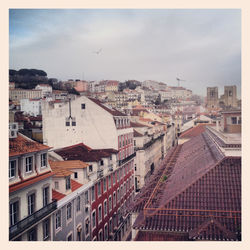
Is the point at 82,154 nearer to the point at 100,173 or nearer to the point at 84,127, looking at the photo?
the point at 100,173

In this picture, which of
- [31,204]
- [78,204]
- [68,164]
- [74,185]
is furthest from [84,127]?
[31,204]

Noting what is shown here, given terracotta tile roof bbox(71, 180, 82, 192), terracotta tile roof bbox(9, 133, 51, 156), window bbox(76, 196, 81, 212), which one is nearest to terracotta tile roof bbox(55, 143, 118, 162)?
terracotta tile roof bbox(71, 180, 82, 192)

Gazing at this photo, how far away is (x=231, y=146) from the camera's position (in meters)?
8.97

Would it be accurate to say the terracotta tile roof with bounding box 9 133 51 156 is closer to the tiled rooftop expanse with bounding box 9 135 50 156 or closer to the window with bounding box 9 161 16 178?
the tiled rooftop expanse with bounding box 9 135 50 156

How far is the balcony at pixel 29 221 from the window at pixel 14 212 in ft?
0.44

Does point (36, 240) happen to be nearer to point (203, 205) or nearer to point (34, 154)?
point (34, 154)

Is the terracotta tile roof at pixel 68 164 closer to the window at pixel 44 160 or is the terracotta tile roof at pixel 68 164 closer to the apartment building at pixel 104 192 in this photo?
the apartment building at pixel 104 192

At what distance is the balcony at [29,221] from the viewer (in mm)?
7574

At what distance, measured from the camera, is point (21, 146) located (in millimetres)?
8289

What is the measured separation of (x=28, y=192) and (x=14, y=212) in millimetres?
633

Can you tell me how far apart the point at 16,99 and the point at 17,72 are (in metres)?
1.75

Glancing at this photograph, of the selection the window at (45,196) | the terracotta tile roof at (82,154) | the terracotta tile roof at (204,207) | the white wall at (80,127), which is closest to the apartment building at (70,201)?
the window at (45,196)
